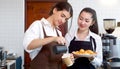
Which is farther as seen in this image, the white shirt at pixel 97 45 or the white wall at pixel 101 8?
the white wall at pixel 101 8

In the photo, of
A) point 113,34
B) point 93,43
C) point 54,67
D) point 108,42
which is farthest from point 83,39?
point 113,34

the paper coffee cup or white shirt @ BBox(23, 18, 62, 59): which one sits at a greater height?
white shirt @ BBox(23, 18, 62, 59)

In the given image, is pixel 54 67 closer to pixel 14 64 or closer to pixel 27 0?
pixel 14 64

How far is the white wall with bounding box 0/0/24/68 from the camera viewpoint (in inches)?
157

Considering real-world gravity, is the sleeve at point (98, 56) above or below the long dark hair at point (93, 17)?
below

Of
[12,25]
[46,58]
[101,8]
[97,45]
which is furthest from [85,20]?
[12,25]

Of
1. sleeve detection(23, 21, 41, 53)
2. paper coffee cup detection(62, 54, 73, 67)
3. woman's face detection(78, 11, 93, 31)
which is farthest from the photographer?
woman's face detection(78, 11, 93, 31)

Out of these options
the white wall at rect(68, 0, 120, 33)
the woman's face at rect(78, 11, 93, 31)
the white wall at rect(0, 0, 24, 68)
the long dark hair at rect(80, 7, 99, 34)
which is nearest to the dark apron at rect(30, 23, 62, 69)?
the woman's face at rect(78, 11, 93, 31)

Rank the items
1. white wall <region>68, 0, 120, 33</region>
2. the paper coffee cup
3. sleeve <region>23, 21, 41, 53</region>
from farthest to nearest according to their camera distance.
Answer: white wall <region>68, 0, 120, 33</region> < the paper coffee cup < sleeve <region>23, 21, 41, 53</region>

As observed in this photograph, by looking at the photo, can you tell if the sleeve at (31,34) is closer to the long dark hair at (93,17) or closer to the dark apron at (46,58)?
the dark apron at (46,58)

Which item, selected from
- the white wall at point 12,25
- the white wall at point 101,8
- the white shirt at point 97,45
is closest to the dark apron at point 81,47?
the white shirt at point 97,45

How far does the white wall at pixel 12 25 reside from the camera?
4.00m

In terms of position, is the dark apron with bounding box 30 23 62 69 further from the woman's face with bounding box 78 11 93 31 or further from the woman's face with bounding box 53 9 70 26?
the woman's face with bounding box 78 11 93 31

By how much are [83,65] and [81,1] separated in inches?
80.2
